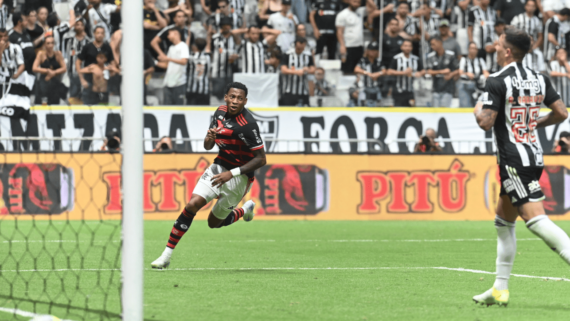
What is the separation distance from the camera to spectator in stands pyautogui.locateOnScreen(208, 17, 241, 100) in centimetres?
1891

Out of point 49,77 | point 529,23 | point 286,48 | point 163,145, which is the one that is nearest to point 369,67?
point 286,48

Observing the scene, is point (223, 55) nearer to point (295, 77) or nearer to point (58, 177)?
point (295, 77)

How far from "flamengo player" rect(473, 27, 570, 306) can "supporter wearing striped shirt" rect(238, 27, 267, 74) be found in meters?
12.7

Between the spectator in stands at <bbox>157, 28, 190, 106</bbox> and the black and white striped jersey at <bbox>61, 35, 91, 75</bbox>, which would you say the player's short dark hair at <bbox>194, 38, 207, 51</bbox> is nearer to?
the spectator in stands at <bbox>157, 28, 190, 106</bbox>

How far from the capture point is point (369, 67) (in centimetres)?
1983

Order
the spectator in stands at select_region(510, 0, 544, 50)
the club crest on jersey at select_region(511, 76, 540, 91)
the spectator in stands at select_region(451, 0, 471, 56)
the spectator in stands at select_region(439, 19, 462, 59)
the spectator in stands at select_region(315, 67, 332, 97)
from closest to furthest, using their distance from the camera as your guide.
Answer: the club crest on jersey at select_region(511, 76, 540, 91) → the spectator in stands at select_region(315, 67, 332, 97) → the spectator in stands at select_region(439, 19, 462, 59) → the spectator in stands at select_region(451, 0, 471, 56) → the spectator in stands at select_region(510, 0, 544, 50)

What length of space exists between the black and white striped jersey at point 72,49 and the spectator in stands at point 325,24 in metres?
5.64

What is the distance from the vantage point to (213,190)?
9.85 m

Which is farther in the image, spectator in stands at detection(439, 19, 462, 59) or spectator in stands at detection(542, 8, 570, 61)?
spectator in stands at detection(542, 8, 570, 61)

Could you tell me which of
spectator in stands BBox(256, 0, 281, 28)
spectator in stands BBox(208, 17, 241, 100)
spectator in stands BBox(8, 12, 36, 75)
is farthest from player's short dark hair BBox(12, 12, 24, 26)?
spectator in stands BBox(256, 0, 281, 28)

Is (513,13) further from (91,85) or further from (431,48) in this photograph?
(91,85)

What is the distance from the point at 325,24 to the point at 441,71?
3097 mm

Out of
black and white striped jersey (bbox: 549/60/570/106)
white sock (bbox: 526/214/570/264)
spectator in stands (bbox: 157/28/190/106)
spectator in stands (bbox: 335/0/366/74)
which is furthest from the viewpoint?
spectator in stands (bbox: 335/0/366/74)

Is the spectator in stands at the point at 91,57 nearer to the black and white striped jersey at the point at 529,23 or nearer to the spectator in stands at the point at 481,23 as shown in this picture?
the spectator in stands at the point at 481,23
